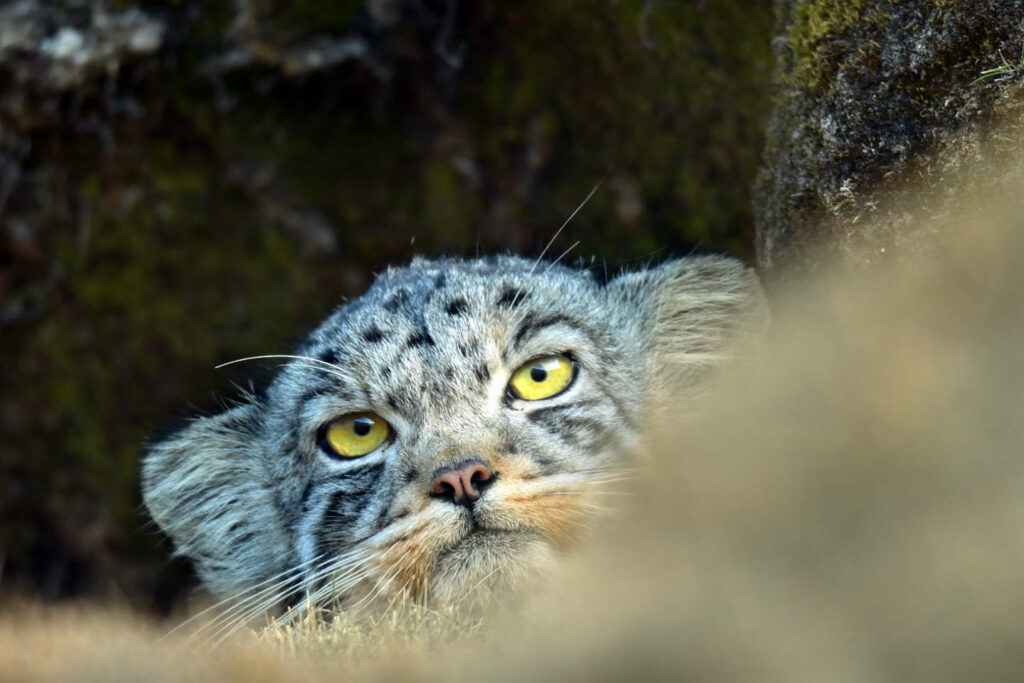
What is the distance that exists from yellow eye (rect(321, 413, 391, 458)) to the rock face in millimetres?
1695

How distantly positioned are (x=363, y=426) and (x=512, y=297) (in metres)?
0.82

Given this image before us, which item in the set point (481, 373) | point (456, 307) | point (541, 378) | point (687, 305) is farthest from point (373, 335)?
point (687, 305)

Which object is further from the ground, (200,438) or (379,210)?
(379,210)

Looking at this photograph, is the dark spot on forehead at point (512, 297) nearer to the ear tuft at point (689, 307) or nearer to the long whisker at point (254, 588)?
the ear tuft at point (689, 307)

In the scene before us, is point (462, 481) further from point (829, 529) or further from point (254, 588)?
point (829, 529)

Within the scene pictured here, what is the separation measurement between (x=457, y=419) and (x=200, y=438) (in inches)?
63.8

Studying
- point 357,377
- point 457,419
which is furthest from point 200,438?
point 457,419

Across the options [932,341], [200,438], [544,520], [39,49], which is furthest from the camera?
[39,49]

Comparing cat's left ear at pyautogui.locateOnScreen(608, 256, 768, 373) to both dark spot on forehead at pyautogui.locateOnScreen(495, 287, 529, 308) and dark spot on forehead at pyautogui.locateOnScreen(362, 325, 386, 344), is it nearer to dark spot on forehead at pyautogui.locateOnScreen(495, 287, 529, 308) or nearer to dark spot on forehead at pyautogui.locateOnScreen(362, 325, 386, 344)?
dark spot on forehead at pyautogui.locateOnScreen(495, 287, 529, 308)

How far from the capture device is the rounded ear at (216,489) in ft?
16.9

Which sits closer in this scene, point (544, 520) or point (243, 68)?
point (544, 520)

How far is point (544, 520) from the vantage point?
3689mm

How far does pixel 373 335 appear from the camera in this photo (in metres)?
4.70

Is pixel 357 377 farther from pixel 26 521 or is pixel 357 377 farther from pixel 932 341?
pixel 26 521
